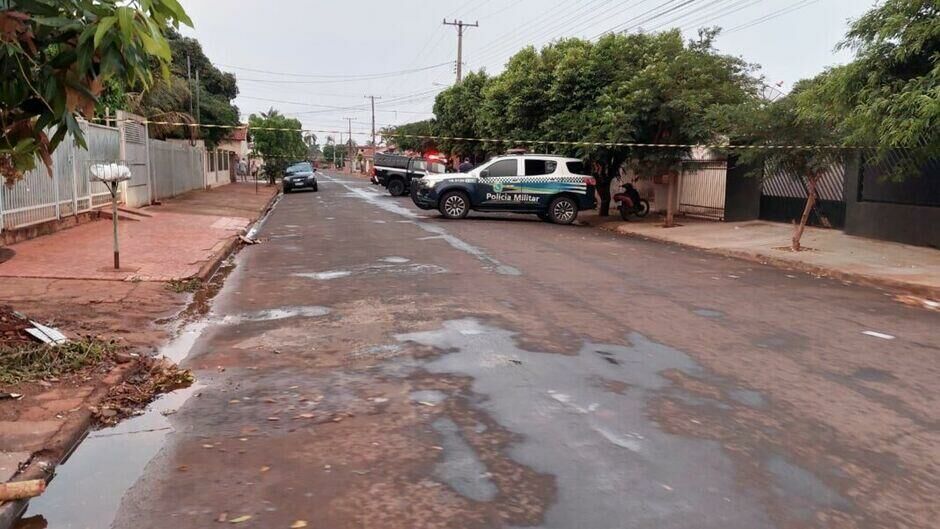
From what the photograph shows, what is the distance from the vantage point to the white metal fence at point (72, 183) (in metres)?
12.6

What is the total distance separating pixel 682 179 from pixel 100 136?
57.8 feet

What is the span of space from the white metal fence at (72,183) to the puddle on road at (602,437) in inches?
192

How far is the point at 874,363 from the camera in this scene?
21.6 ft

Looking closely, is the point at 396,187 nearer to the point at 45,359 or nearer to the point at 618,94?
the point at 618,94

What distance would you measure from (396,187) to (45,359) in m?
32.9

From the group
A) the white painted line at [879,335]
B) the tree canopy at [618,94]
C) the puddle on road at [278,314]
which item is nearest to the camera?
the white painted line at [879,335]

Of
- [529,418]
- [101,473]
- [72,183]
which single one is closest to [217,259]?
[72,183]

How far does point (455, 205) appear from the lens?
21.7 metres

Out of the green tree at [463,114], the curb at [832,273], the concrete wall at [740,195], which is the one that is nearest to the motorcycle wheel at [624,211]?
the concrete wall at [740,195]

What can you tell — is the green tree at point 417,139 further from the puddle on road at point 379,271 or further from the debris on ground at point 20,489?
the debris on ground at point 20,489

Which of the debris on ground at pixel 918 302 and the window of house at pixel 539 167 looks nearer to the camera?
the debris on ground at pixel 918 302

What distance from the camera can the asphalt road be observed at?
3.69 meters

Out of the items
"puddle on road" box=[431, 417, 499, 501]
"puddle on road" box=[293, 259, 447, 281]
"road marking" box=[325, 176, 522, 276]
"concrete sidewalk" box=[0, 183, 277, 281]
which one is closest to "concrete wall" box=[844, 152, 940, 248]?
"road marking" box=[325, 176, 522, 276]

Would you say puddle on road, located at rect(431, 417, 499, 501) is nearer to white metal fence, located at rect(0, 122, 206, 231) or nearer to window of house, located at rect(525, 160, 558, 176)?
white metal fence, located at rect(0, 122, 206, 231)
